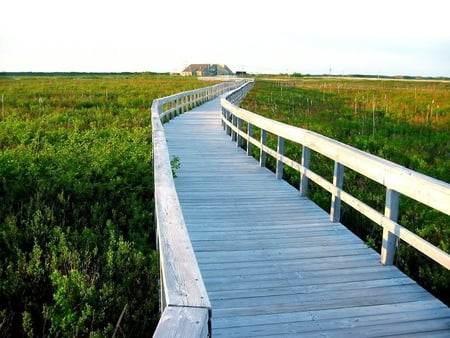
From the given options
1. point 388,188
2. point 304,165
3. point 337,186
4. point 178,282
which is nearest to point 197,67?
point 304,165

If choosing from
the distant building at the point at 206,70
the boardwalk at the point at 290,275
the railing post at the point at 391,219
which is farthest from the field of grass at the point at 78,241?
the distant building at the point at 206,70

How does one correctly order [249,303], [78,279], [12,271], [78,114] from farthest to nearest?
[78,114] → [12,271] → [78,279] → [249,303]

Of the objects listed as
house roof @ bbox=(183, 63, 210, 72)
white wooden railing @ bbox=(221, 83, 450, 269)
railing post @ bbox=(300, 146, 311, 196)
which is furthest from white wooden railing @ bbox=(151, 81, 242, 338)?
house roof @ bbox=(183, 63, 210, 72)

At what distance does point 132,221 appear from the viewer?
6660mm

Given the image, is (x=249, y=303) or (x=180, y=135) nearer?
(x=249, y=303)

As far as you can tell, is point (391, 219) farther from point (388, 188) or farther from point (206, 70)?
point (206, 70)

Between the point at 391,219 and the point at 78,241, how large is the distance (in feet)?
11.7

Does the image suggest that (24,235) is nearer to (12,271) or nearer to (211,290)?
(12,271)

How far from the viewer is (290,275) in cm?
439

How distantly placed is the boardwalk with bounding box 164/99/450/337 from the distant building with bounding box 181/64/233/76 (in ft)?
508

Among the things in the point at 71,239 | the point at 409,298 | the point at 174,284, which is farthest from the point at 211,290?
the point at 71,239

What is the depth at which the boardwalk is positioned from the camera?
3.53m

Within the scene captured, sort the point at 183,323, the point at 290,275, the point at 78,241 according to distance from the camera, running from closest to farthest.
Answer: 1. the point at 183,323
2. the point at 290,275
3. the point at 78,241

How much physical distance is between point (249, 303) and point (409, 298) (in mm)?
1284
